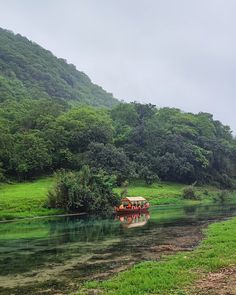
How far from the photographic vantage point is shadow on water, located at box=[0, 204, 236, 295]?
23562 millimetres

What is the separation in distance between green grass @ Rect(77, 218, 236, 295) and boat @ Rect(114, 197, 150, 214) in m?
41.8

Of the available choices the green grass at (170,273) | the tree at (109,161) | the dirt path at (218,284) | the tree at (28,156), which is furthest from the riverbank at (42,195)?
the dirt path at (218,284)

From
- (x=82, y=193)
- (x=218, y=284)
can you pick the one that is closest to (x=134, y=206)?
(x=82, y=193)

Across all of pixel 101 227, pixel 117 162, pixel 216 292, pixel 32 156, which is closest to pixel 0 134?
pixel 32 156

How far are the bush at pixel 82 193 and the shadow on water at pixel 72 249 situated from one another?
12454 millimetres

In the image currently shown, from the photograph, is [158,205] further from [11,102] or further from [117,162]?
[11,102]

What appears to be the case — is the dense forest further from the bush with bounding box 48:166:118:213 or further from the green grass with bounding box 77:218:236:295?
the green grass with bounding box 77:218:236:295

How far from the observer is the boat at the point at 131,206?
7175 centimetres

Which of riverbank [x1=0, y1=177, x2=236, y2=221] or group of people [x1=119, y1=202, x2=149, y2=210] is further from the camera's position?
group of people [x1=119, y1=202, x2=149, y2=210]

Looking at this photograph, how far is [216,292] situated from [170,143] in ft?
343

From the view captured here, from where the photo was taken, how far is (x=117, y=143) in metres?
126

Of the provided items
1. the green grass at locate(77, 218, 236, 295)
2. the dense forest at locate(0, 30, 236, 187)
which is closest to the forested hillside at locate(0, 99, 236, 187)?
the dense forest at locate(0, 30, 236, 187)

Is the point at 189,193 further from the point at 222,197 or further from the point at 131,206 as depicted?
the point at 131,206

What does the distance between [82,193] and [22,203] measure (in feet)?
31.8
